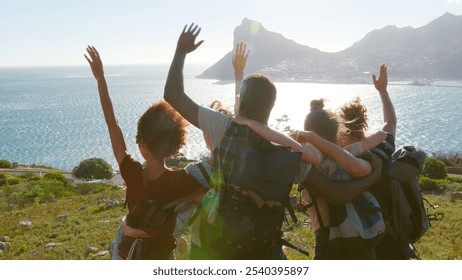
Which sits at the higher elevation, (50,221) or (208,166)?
(208,166)

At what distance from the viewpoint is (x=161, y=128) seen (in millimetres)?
2602

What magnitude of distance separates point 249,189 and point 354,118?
1128mm

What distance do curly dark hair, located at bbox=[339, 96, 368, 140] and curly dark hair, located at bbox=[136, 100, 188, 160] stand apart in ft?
3.97

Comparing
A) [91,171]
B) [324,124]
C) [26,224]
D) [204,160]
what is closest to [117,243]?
[204,160]

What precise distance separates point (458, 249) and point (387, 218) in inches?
245

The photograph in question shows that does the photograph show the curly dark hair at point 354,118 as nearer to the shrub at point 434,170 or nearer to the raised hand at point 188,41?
the raised hand at point 188,41

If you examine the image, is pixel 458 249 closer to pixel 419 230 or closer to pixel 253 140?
pixel 419 230

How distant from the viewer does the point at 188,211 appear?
2.80 meters

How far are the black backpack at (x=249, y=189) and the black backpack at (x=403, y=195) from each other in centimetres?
96

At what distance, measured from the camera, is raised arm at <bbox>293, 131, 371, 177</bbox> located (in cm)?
265

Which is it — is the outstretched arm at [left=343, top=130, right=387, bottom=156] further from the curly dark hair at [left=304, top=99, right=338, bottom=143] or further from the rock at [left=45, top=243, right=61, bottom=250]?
the rock at [left=45, top=243, right=61, bottom=250]

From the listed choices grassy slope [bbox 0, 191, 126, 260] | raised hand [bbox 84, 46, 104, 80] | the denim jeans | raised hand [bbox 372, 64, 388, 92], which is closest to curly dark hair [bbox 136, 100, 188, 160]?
the denim jeans

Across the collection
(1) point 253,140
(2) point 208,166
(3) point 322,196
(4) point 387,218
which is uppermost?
(1) point 253,140

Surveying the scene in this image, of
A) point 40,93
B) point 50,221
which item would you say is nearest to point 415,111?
point 50,221
